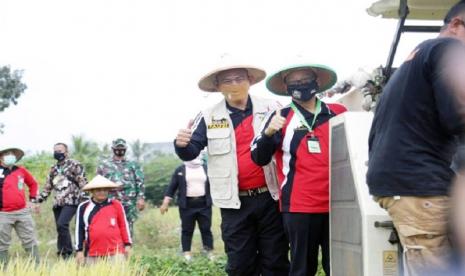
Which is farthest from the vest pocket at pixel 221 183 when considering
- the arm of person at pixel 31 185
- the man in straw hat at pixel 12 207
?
the arm of person at pixel 31 185

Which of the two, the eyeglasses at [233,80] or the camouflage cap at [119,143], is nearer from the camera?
the eyeglasses at [233,80]

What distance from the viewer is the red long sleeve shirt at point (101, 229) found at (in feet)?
24.6

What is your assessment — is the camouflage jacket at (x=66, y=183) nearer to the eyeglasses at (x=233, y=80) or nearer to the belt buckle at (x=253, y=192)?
the eyeglasses at (x=233, y=80)

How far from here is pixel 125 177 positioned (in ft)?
31.9

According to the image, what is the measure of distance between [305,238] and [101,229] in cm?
351

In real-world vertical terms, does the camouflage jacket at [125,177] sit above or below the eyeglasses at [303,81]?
below

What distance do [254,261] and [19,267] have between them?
5.24 ft

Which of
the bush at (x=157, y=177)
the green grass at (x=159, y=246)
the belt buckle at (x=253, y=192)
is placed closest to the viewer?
the belt buckle at (x=253, y=192)

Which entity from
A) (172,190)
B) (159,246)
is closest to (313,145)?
(172,190)

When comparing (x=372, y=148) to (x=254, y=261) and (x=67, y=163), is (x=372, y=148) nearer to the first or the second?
(x=254, y=261)

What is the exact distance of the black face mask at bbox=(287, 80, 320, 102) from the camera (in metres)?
4.66

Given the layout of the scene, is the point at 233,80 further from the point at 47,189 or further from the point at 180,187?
the point at 47,189

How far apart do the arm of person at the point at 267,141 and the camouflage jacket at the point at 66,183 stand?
264 inches

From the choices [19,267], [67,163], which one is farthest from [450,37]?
[67,163]
